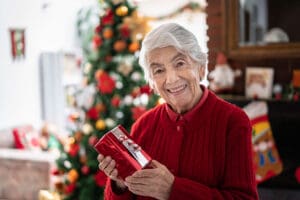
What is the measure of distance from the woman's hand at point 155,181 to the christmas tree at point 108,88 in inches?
55.9

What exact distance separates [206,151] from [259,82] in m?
2.15

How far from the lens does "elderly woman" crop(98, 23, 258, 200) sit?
3.41 feet

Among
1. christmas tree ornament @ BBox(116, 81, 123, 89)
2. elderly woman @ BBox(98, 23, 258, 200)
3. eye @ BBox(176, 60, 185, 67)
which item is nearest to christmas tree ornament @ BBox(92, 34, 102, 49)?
christmas tree ornament @ BBox(116, 81, 123, 89)

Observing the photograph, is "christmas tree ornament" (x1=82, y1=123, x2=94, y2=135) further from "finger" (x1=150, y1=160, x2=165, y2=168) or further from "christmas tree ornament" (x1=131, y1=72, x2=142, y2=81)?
"finger" (x1=150, y1=160, x2=165, y2=168)

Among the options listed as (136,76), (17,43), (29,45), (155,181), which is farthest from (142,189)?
(29,45)

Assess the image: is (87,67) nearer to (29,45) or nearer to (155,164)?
(155,164)

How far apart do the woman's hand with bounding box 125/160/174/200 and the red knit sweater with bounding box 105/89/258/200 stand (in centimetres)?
2

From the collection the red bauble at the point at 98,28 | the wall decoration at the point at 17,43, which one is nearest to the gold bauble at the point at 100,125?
the red bauble at the point at 98,28

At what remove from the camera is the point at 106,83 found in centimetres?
253

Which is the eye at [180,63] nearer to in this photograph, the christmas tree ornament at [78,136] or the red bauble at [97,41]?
the red bauble at [97,41]

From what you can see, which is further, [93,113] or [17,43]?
[17,43]

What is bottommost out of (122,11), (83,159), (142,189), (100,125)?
(83,159)

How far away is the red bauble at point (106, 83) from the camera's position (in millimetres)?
2531

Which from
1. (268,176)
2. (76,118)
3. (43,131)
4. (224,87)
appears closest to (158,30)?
(76,118)
